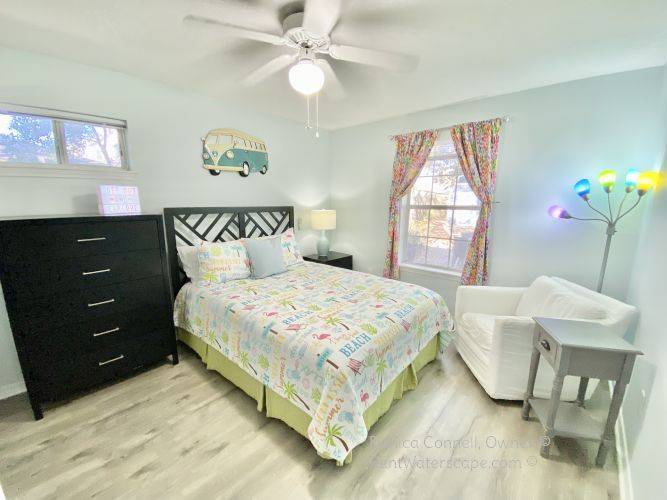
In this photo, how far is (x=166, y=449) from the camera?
150 centimetres

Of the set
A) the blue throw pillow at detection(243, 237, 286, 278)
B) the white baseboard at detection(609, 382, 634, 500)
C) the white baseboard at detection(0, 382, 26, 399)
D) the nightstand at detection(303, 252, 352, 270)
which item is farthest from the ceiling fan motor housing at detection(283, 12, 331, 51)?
the white baseboard at detection(0, 382, 26, 399)

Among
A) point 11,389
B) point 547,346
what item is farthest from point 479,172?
point 11,389

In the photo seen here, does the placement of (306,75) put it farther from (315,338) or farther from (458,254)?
(458,254)

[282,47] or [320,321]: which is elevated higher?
[282,47]

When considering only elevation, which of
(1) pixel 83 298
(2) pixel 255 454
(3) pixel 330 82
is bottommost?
(2) pixel 255 454

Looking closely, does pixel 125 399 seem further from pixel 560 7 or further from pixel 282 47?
pixel 560 7

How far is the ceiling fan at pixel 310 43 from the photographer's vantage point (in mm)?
1263

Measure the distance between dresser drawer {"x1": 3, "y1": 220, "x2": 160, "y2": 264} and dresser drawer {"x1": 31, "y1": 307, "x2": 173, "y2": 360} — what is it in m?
0.47

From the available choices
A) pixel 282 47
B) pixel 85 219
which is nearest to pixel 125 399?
pixel 85 219

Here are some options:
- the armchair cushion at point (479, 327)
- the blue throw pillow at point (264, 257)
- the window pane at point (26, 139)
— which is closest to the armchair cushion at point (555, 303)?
the armchair cushion at point (479, 327)

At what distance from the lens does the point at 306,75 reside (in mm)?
1501

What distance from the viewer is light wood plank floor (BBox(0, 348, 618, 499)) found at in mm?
1302

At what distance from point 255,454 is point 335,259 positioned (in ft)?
7.84

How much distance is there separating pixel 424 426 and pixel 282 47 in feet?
8.41
